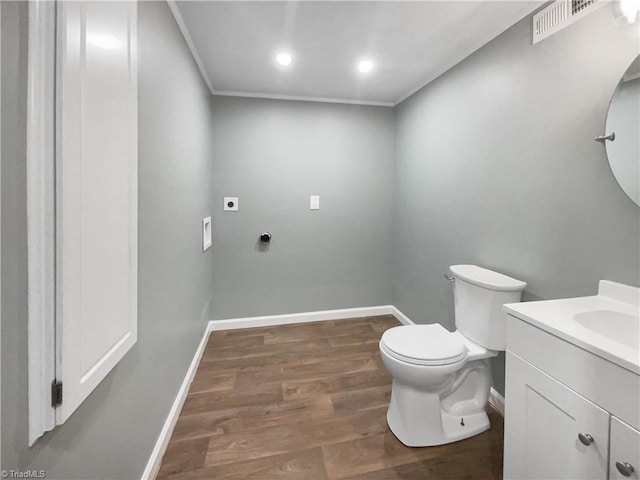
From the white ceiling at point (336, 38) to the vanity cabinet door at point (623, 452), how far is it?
5.91ft

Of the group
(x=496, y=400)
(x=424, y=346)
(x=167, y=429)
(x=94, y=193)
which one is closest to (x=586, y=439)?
(x=424, y=346)

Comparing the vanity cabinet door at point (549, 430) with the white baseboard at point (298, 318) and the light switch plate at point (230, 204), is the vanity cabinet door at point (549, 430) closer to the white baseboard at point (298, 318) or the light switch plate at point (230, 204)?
the white baseboard at point (298, 318)

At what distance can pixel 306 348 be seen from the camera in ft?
7.32

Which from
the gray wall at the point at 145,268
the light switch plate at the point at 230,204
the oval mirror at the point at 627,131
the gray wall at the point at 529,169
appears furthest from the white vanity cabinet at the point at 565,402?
the light switch plate at the point at 230,204

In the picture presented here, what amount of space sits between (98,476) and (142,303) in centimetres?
53

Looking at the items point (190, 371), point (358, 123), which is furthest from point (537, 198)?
point (190, 371)

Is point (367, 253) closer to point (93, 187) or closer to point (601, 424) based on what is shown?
point (601, 424)

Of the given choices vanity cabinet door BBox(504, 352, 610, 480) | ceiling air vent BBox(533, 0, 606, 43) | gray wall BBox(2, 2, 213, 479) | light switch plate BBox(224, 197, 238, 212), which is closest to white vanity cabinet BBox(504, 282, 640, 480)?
vanity cabinet door BBox(504, 352, 610, 480)

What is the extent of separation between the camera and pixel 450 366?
127cm

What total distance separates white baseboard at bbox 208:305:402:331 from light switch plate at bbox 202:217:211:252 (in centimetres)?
79

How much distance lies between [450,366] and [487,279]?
53 cm

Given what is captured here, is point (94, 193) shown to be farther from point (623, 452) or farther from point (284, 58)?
point (284, 58)

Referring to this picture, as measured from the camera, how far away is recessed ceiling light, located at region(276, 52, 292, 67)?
1.82 metres

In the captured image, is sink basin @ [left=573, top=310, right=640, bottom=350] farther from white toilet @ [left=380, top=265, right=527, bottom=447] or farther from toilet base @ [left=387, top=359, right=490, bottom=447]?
toilet base @ [left=387, top=359, right=490, bottom=447]
